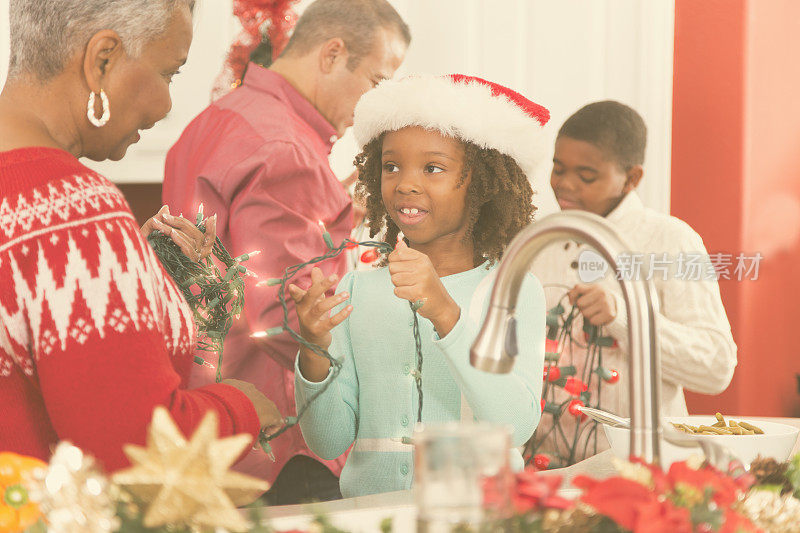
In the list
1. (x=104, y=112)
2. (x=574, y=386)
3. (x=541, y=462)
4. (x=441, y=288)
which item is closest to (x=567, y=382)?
(x=574, y=386)

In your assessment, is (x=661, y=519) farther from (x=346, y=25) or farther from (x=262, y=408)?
(x=346, y=25)

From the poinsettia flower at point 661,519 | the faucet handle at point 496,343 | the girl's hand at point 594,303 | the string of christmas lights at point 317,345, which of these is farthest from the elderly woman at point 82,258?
the girl's hand at point 594,303

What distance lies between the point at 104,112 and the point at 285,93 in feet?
2.37

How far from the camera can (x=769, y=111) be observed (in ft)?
5.38

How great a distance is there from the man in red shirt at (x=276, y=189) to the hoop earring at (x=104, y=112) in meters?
0.48

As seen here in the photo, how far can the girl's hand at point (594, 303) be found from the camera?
142 cm

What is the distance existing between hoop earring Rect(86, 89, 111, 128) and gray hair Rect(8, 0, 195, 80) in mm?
42

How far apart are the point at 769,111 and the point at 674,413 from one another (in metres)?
0.64

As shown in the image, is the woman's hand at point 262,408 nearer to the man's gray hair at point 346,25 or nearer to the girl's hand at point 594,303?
the girl's hand at point 594,303

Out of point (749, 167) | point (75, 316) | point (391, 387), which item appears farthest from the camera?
point (749, 167)

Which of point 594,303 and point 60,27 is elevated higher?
point 60,27

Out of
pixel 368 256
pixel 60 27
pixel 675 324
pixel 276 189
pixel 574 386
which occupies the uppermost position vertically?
pixel 60 27

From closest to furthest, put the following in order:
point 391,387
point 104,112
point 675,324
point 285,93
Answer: point 104,112 < point 391,387 < point 675,324 < point 285,93

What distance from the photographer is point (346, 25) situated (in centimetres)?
157
